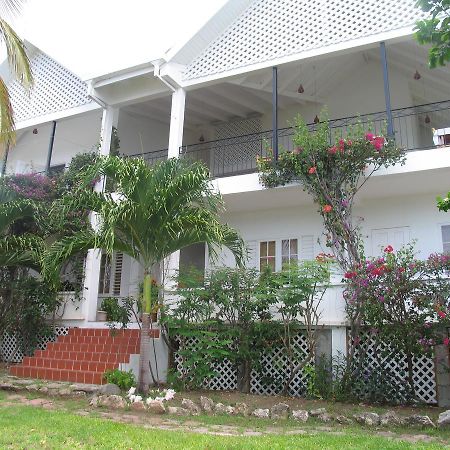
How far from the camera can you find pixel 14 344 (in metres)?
12.3

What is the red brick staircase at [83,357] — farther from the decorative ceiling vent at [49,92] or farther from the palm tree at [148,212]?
the decorative ceiling vent at [49,92]

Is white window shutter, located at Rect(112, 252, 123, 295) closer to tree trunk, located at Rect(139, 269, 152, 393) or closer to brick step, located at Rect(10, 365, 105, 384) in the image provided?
brick step, located at Rect(10, 365, 105, 384)

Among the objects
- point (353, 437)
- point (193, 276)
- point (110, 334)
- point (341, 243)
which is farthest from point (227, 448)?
point (110, 334)

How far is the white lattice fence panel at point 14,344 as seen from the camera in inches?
466

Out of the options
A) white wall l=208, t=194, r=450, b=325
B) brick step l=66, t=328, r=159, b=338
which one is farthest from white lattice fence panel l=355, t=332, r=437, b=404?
brick step l=66, t=328, r=159, b=338

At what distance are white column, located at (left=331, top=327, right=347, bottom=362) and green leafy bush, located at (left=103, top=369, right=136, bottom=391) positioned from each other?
3.62 meters

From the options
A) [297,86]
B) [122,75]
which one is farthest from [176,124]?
[297,86]

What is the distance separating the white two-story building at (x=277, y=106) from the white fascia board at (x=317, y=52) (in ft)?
0.09

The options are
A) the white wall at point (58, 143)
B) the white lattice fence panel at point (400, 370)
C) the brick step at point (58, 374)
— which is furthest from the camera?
the white wall at point (58, 143)

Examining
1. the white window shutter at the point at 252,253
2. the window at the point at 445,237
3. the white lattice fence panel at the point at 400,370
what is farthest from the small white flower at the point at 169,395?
the window at the point at 445,237

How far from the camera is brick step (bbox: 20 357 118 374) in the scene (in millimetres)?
9188

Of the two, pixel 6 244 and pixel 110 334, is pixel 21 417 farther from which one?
pixel 6 244

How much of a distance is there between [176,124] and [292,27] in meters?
3.59

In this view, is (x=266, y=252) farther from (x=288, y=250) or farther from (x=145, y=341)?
(x=145, y=341)
